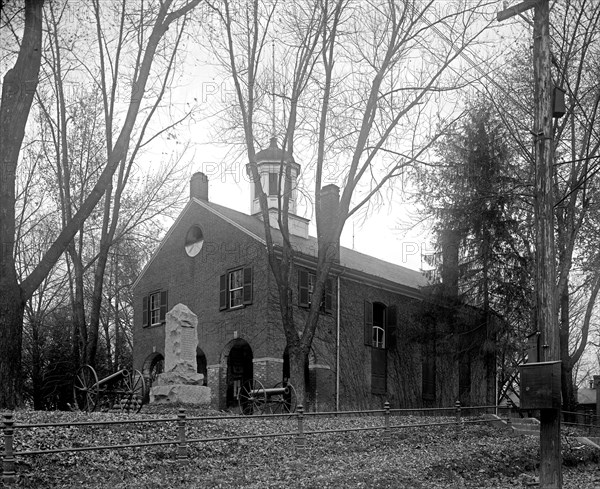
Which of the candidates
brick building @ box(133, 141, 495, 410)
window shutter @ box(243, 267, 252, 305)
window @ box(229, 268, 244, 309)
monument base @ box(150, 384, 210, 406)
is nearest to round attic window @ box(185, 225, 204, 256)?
brick building @ box(133, 141, 495, 410)

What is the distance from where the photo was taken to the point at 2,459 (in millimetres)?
10062

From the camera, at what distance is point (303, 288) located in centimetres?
2923

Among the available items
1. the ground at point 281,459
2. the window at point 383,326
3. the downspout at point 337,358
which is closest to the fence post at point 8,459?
the ground at point 281,459

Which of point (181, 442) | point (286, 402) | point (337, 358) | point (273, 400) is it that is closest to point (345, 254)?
point (337, 358)

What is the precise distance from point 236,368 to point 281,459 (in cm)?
1711

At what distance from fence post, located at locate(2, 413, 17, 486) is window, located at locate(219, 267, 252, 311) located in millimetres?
18643

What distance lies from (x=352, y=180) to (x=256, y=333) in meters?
10.1

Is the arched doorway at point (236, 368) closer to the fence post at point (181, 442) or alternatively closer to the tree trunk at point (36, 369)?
the tree trunk at point (36, 369)

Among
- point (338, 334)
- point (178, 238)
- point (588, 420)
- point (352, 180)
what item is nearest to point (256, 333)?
point (338, 334)

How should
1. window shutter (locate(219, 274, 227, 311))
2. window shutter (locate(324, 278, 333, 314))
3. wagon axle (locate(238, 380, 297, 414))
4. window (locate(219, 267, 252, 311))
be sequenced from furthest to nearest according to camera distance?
window shutter (locate(324, 278, 333, 314)) < window shutter (locate(219, 274, 227, 311)) < window (locate(219, 267, 252, 311)) < wagon axle (locate(238, 380, 297, 414))

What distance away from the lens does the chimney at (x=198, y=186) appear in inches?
1283

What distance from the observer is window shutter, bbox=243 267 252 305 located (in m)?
28.5

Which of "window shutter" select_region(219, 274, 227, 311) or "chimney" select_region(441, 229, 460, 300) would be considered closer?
"chimney" select_region(441, 229, 460, 300)

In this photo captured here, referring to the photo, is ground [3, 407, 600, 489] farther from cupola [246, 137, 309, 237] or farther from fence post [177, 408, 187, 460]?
cupola [246, 137, 309, 237]
